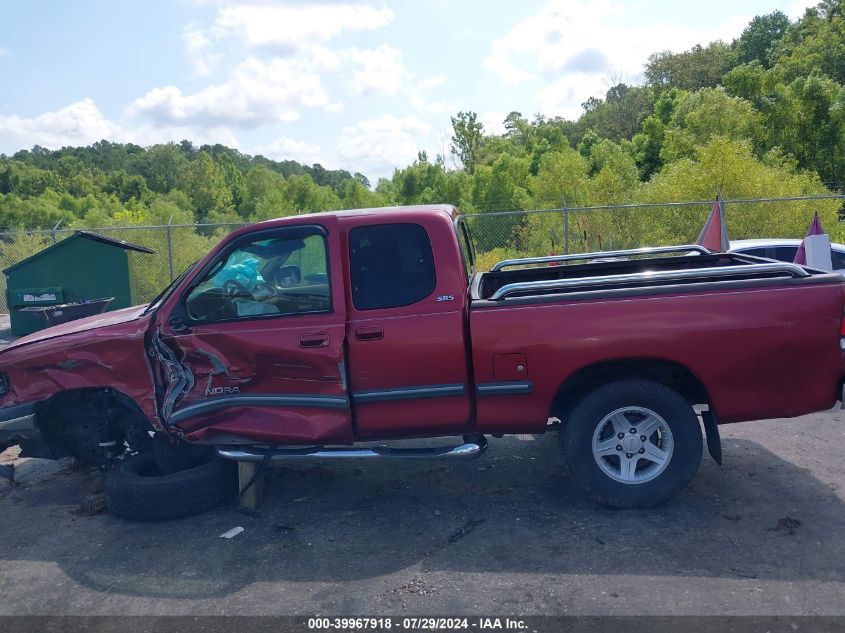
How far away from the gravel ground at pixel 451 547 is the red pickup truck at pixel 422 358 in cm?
35

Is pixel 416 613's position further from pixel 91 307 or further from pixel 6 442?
pixel 91 307

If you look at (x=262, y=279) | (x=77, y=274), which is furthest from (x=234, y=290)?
(x=77, y=274)

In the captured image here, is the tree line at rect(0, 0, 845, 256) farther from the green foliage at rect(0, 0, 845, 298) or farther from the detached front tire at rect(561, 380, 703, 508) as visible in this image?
the detached front tire at rect(561, 380, 703, 508)

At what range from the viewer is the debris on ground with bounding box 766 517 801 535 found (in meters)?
4.55

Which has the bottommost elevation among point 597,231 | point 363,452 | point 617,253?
point 363,452

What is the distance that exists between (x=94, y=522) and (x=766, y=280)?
4.57 metres

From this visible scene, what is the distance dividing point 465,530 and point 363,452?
0.79 m

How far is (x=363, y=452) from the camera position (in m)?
4.89

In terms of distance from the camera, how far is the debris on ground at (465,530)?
15.4ft

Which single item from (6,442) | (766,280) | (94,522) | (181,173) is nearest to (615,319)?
(766,280)

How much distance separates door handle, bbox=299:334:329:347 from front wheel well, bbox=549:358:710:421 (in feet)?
4.85

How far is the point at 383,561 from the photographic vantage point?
443cm

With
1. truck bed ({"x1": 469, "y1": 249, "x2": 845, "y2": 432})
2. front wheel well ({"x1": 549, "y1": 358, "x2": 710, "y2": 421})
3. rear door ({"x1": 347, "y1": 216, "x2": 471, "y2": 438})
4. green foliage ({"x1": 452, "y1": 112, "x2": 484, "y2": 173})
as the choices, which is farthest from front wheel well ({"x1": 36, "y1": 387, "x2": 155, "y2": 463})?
green foliage ({"x1": 452, "y1": 112, "x2": 484, "y2": 173})

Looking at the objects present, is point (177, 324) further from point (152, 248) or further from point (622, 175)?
point (622, 175)
